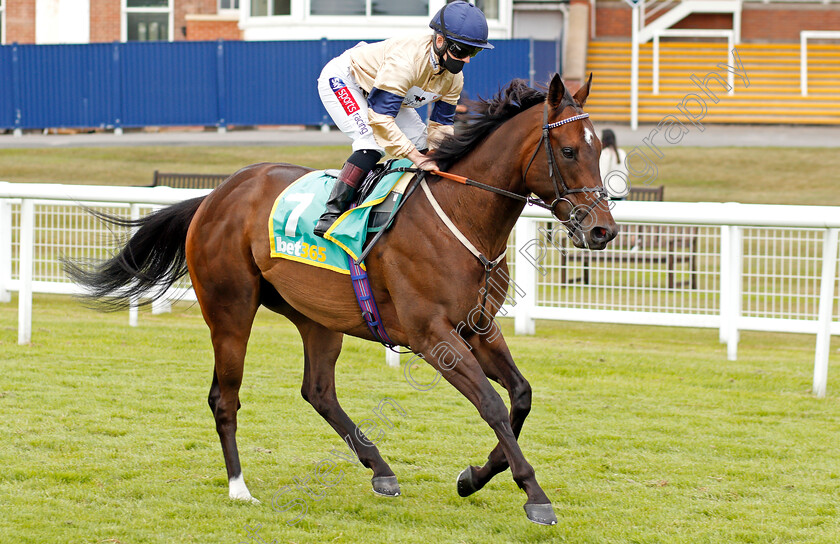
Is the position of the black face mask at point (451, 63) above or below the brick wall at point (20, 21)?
below

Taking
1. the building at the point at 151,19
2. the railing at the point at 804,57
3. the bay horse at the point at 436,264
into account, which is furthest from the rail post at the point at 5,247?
the railing at the point at 804,57

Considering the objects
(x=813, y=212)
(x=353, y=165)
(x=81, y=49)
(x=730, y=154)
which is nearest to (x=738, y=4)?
(x=730, y=154)

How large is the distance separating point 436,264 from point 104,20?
18.3 meters

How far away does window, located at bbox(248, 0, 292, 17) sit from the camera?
59.8 feet

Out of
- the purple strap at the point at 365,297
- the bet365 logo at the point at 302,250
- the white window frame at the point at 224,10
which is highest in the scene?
the white window frame at the point at 224,10

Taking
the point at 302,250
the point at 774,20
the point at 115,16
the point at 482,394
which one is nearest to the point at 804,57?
the point at 774,20

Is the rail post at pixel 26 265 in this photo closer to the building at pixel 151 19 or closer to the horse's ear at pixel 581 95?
the horse's ear at pixel 581 95

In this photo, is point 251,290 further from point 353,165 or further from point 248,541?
point 248,541

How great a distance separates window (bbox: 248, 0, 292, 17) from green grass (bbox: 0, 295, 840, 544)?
39.4 ft

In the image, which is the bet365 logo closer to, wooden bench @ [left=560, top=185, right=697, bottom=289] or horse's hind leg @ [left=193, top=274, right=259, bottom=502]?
horse's hind leg @ [left=193, top=274, right=259, bottom=502]

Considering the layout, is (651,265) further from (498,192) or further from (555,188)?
(555,188)

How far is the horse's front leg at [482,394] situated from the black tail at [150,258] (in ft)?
5.15

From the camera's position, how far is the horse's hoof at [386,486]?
409 cm

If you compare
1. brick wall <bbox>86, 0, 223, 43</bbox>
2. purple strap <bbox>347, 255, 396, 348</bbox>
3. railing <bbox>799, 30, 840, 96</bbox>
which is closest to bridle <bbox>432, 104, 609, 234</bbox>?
purple strap <bbox>347, 255, 396, 348</bbox>
